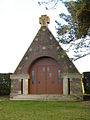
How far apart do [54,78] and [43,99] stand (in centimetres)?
300

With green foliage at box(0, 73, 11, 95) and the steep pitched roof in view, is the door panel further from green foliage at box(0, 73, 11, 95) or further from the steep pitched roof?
green foliage at box(0, 73, 11, 95)

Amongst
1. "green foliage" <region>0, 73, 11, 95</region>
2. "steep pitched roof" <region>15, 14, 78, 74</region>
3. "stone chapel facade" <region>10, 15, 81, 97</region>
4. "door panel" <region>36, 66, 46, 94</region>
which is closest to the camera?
"stone chapel facade" <region>10, 15, 81, 97</region>

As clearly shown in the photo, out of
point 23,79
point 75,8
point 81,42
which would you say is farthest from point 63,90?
point 75,8

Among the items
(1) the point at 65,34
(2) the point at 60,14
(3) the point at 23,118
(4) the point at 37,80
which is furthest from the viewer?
(4) the point at 37,80

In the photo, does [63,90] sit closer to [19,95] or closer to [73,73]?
[73,73]

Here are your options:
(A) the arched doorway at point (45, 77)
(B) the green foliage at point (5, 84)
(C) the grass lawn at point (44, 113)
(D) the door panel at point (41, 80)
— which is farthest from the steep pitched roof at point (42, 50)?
(C) the grass lawn at point (44, 113)

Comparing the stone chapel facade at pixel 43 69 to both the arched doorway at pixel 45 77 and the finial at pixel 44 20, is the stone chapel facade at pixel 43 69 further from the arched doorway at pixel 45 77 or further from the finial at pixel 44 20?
the finial at pixel 44 20

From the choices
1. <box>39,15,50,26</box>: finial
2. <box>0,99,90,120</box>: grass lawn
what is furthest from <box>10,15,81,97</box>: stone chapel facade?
<box>0,99,90,120</box>: grass lawn

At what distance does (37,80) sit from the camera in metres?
19.0

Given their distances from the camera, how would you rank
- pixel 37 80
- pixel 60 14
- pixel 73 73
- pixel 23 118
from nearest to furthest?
pixel 23 118 → pixel 60 14 → pixel 73 73 → pixel 37 80

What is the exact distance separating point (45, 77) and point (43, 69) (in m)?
0.74

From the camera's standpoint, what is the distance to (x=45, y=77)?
739 inches

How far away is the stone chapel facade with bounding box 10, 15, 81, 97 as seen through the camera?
18.3 m

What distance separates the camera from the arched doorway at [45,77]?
18.6m
